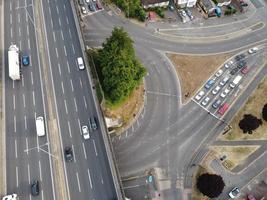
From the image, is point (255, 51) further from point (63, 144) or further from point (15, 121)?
point (15, 121)

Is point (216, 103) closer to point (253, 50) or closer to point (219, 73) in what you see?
point (219, 73)

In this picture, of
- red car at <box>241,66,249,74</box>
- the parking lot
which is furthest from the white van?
red car at <box>241,66,249,74</box>

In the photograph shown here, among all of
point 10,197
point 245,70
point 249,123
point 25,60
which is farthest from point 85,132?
point 245,70

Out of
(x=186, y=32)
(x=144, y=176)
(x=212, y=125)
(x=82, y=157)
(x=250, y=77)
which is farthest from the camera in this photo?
(x=186, y=32)

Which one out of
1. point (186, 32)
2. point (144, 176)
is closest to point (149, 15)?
point (186, 32)

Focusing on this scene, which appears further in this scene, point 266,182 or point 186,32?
point 186,32

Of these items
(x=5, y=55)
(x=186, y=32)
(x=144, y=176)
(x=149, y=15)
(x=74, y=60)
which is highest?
(x=149, y=15)
